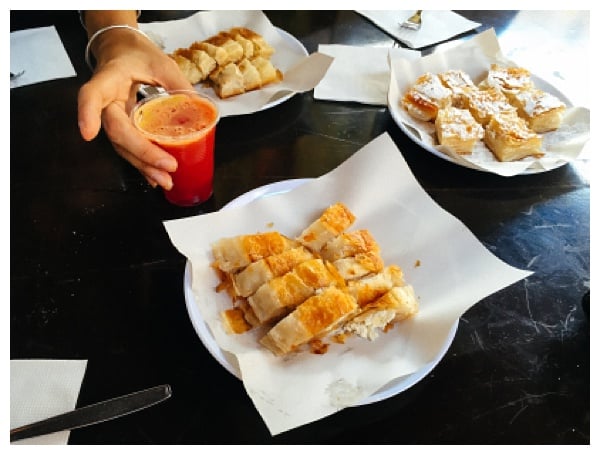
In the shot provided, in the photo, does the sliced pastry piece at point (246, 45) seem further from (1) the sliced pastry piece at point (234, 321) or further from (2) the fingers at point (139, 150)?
(1) the sliced pastry piece at point (234, 321)

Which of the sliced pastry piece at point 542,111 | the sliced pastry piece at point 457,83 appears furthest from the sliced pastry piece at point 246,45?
the sliced pastry piece at point 542,111

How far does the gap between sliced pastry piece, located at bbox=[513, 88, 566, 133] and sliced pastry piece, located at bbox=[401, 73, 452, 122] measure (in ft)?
0.99

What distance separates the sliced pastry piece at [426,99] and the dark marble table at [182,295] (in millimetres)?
111

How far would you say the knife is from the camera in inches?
44.0

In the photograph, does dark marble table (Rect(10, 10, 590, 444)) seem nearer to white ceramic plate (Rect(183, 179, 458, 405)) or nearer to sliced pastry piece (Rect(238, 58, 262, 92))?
white ceramic plate (Rect(183, 179, 458, 405))

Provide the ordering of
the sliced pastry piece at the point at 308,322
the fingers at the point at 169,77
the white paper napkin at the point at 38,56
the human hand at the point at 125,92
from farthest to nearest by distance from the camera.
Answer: the white paper napkin at the point at 38,56 → the fingers at the point at 169,77 → the human hand at the point at 125,92 → the sliced pastry piece at the point at 308,322

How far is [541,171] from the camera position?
1796 mm

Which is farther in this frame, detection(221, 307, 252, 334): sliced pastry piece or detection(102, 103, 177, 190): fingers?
detection(102, 103, 177, 190): fingers

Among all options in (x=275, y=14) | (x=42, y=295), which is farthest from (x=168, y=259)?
(x=275, y=14)

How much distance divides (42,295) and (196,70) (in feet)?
3.73

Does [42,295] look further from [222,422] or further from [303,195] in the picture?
[303,195]

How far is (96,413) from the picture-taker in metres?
1.14

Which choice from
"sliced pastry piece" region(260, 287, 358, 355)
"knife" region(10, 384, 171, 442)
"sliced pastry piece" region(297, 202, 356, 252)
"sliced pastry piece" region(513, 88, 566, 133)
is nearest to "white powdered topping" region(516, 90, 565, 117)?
"sliced pastry piece" region(513, 88, 566, 133)

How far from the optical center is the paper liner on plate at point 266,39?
2043 mm
